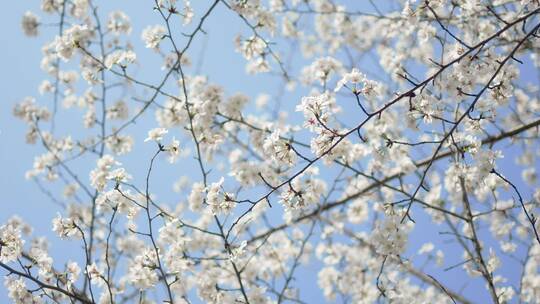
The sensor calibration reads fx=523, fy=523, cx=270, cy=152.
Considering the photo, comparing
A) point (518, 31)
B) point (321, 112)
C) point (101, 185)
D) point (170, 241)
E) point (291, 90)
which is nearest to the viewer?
point (321, 112)

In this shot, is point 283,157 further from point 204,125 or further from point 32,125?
point 32,125

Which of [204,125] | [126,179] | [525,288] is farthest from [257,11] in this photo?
[525,288]

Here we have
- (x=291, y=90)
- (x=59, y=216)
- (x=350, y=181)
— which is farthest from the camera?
(x=291, y=90)

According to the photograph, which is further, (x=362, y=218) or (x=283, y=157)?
(x=362, y=218)

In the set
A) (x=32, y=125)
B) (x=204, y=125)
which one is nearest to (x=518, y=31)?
(x=204, y=125)

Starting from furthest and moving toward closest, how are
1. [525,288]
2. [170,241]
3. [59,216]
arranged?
[525,288] < [170,241] < [59,216]

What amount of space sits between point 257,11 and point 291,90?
11.5 feet

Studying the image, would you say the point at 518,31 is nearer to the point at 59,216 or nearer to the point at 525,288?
the point at 525,288

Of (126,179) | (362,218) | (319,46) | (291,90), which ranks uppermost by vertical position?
(319,46)

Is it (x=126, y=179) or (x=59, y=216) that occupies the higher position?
(x=126, y=179)

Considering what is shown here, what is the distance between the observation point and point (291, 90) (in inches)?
297

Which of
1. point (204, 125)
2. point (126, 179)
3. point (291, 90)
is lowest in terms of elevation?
point (126, 179)

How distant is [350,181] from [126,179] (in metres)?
2.84

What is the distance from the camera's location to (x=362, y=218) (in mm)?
5555
